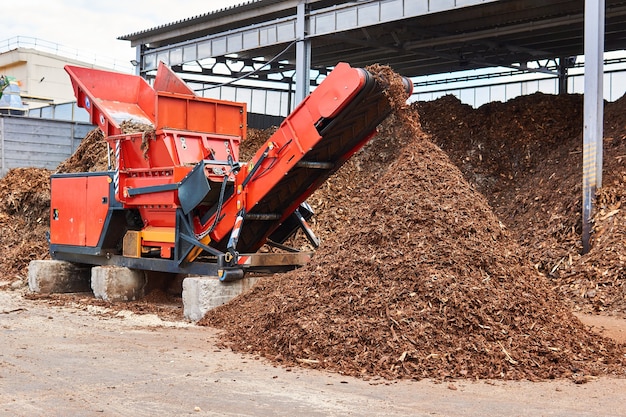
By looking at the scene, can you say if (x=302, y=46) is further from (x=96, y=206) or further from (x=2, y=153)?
(x=2, y=153)

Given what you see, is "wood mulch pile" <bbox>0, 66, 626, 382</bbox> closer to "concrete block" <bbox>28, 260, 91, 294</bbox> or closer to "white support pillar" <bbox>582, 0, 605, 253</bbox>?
"white support pillar" <bbox>582, 0, 605, 253</bbox>

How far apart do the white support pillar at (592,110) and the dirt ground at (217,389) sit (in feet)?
21.0

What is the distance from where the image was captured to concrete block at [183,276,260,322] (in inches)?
323

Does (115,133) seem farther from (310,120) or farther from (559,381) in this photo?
(559,381)

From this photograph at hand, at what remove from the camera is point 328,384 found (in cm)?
538

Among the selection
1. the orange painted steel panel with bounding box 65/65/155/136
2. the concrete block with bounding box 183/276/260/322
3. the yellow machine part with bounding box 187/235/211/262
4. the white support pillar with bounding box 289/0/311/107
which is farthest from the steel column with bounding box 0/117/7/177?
the concrete block with bounding box 183/276/260/322

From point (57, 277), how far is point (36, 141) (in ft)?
32.5

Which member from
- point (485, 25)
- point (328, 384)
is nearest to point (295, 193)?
point (328, 384)

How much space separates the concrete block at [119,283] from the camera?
9648mm

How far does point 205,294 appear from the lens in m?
8.21

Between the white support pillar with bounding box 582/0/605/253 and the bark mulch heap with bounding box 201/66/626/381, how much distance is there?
15.8 feet

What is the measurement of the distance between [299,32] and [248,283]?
9.24 meters

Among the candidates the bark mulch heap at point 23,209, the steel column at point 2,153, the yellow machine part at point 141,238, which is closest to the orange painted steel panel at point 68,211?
the yellow machine part at point 141,238

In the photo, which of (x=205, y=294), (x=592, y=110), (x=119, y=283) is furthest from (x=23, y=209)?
(x=592, y=110)
